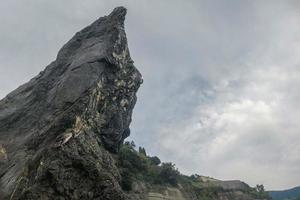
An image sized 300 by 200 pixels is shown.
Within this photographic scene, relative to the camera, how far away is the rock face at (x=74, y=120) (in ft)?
129

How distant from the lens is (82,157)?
41281 mm

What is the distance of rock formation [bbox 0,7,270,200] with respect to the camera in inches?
1554

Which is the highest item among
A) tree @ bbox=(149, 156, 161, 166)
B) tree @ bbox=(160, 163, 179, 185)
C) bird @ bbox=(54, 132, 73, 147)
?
tree @ bbox=(149, 156, 161, 166)

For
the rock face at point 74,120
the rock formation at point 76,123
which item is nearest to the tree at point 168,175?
the rock formation at point 76,123

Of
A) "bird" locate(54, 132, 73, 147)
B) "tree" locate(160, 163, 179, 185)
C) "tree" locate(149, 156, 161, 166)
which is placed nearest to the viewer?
"bird" locate(54, 132, 73, 147)

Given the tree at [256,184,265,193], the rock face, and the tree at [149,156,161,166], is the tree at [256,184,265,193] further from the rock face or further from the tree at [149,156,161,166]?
the rock face

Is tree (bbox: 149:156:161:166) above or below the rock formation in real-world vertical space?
above

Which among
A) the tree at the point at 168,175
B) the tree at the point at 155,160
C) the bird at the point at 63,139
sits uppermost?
the tree at the point at 155,160

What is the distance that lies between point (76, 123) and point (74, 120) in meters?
0.67

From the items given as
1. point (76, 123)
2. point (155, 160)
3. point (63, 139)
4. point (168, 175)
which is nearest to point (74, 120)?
point (76, 123)

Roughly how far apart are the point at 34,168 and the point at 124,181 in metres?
Result: 39.0

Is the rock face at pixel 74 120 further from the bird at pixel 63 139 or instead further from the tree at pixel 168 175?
the tree at pixel 168 175

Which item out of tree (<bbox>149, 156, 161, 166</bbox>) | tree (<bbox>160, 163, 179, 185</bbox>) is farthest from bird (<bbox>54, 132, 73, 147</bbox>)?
tree (<bbox>149, 156, 161, 166</bbox>)

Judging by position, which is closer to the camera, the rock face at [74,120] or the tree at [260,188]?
the rock face at [74,120]
